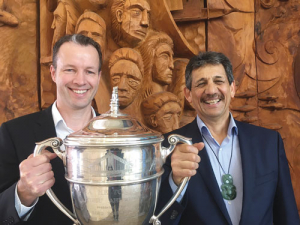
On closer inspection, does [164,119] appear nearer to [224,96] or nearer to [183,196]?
[224,96]

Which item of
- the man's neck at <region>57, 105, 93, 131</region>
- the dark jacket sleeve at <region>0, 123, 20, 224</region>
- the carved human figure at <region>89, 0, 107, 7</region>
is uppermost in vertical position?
the carved human figure at <region>89, 0, 107, 7</region>

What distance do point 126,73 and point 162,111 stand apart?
37 centimetres

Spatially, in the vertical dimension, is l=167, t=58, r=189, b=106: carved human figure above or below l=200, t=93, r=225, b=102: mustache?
above

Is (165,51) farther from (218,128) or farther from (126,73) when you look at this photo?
(218,128)

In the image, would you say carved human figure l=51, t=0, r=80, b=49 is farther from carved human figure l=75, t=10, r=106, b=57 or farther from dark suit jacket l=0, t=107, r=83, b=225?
dark suit jacket l=0, t=107, r=83, b=225

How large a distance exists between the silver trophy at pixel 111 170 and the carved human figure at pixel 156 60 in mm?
1323

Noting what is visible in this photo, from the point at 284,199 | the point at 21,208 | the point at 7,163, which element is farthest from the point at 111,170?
the point at 284,199

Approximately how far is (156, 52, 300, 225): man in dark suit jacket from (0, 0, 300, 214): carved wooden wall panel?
80 cm

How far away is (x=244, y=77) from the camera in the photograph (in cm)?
214

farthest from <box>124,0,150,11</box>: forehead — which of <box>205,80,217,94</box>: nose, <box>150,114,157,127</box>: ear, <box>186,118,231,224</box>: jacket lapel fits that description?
<box>186,118,231,224</box>: jacket lapel

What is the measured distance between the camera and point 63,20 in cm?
189

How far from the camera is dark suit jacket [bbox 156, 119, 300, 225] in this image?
918mm

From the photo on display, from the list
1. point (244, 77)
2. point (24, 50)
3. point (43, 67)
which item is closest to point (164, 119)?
point (244, 77)

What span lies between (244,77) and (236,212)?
1.42 metres
